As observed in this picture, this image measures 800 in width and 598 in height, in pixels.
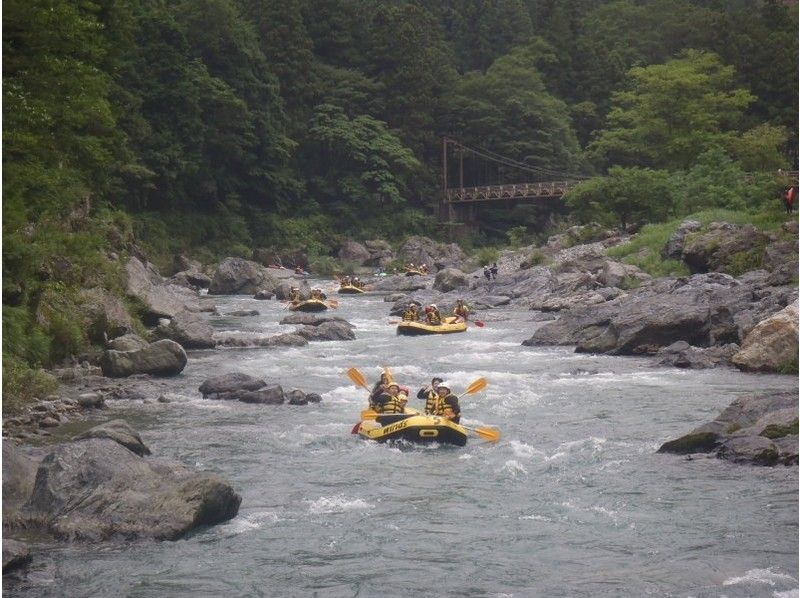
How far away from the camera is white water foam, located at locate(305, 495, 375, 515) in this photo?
11281 mm

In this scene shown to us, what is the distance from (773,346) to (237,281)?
25.6 metres

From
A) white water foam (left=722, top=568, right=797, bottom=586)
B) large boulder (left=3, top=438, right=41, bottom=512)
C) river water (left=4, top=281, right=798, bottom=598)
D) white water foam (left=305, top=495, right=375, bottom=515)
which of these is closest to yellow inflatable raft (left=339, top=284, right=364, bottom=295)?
river water (left=4, top=281, right=798, bottom=598)

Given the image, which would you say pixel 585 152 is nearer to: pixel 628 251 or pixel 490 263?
pixel 490 263

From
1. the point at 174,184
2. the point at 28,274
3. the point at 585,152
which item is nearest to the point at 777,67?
the point at 585,152

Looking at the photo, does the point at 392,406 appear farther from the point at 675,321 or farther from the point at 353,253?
the point at 353,253

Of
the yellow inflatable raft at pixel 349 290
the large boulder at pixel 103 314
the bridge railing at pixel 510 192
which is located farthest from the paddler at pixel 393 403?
the bridge railing at pixel 510 192

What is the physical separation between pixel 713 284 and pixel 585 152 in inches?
1618

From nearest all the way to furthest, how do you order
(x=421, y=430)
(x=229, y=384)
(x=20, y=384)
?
(x=421, y=430)
(x=20, y=384)
(x=229, y=384)

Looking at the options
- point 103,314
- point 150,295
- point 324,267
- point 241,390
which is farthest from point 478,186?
point 241,390

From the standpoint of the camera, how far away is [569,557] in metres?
9.73

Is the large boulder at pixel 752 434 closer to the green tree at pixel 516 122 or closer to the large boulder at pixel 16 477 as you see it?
the large boulder at pixel 16 477

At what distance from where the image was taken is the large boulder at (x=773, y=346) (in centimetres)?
1886

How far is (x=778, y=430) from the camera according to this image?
13.0 m

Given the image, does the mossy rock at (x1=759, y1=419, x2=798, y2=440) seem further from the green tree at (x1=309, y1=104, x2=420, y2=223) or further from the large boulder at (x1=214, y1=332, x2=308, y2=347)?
the green tree at (x1=309, y1=104, x2=420, y2=223)
